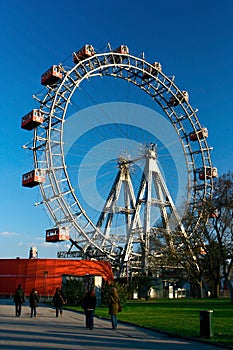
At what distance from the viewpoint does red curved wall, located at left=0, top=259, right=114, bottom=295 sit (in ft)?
149

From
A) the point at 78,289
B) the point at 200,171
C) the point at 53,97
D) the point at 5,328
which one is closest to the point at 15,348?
the point at 5,328

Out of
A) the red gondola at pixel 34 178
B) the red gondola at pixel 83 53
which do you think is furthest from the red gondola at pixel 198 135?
the red gondola at pixel 34 178

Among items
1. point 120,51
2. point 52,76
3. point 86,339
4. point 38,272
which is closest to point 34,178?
point 52,76

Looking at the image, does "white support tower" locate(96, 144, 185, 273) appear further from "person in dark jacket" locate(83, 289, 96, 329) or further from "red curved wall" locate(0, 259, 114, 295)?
"person in dark jacket" locate(83, 289, 96, 329)

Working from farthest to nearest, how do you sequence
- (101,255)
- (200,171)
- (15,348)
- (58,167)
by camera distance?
1. (200,171)
2. (101,255)
3. (58,167)
4. (15,348)

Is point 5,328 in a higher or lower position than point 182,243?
lower

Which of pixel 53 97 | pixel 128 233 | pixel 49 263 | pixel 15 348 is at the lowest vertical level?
pixel 15 348

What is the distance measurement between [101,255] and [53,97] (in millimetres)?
19588

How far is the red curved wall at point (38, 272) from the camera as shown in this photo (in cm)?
4553

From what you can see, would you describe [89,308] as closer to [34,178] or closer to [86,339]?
[86,339]

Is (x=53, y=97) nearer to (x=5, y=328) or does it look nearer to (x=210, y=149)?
(x=210, y=149)

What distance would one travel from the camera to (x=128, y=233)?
54031mm

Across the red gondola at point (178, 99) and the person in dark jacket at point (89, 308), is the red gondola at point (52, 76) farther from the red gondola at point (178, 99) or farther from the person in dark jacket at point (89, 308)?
the person in dark jacket at point (89, 308)

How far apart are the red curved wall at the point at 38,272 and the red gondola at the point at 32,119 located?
1433cm
